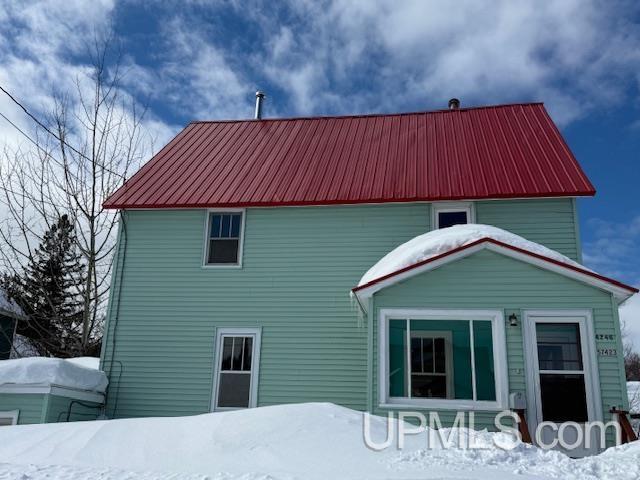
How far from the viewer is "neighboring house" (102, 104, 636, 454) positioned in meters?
9.09

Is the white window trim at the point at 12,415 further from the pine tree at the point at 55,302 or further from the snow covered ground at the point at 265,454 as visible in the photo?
the pine tree at the point at 55,302

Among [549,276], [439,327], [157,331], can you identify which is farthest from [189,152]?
[549,276]

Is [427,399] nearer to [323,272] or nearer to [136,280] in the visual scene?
[323,272]

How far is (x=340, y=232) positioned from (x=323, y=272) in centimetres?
92

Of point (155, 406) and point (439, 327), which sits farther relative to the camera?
point (155, 406)

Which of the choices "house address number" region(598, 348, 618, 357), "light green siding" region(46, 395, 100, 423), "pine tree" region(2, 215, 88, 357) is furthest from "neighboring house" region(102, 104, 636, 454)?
"pine tree" region(2, 215, 88, 357)

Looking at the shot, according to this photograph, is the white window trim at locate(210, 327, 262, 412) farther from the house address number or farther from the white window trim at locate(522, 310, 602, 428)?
the house address number

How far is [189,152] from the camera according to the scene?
15.3 metres

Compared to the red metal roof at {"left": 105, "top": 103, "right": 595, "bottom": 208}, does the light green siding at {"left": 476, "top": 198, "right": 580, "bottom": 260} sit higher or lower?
lower

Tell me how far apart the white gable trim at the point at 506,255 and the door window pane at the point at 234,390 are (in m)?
3.56

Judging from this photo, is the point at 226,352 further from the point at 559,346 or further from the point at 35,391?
the point at 559,346

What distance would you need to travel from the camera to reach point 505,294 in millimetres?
9312

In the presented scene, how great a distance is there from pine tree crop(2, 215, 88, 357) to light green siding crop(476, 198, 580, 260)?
13.6m

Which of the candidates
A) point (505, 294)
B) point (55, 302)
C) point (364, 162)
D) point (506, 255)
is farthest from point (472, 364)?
point (55, 302)
